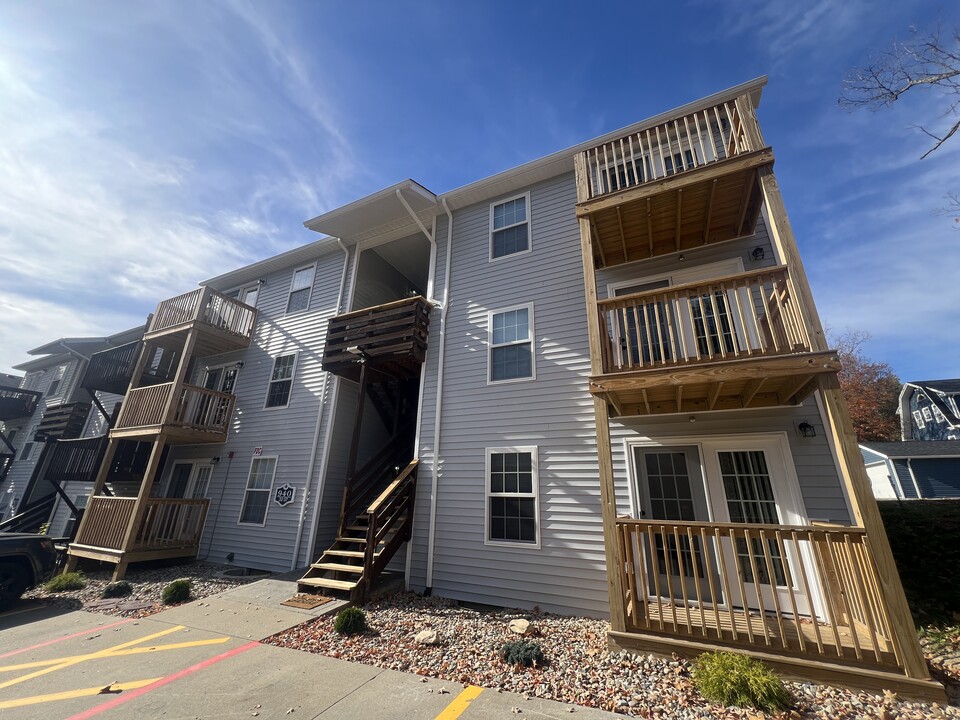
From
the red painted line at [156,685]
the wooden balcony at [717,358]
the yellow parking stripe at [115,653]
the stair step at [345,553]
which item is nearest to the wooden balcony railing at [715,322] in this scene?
the wooden balcony at [717,358]


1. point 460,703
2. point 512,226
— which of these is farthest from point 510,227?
point 460,703

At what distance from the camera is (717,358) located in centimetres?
479

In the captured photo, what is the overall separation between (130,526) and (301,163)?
9658 mm

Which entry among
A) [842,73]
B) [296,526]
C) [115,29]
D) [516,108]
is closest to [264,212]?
[115,29]

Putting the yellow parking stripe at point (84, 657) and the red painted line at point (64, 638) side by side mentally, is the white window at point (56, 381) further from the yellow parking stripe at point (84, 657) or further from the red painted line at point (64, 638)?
the yellow parking stripe at point (84, 657)

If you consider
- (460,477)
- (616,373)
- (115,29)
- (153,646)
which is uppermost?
(115,29)

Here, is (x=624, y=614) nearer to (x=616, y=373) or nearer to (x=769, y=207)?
(x=616, y=373)

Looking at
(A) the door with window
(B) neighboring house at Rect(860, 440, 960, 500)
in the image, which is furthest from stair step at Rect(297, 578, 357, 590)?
(B) neighboring house at Rect(860, 440, 960, 500)

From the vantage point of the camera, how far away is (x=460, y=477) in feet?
24.7

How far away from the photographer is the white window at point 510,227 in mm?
8812

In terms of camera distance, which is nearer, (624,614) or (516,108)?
(624,614)

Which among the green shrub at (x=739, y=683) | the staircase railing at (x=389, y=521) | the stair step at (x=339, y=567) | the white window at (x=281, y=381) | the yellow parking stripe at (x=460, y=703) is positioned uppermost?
the white window at (x=281, y=381)

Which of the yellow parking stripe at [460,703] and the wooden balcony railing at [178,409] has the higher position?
the wooden balcony railing at [178,409]

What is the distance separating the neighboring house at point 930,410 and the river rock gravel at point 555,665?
968 inches
